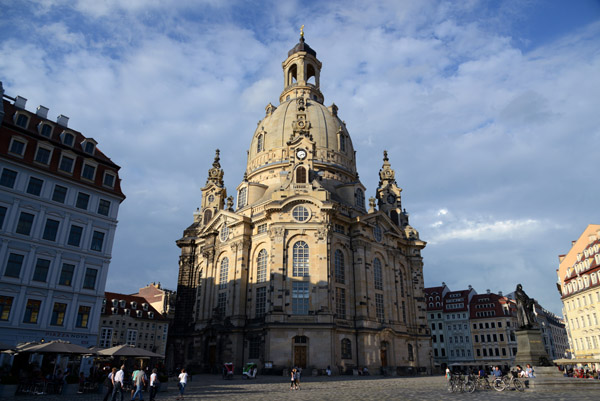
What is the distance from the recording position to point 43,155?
1361 inches

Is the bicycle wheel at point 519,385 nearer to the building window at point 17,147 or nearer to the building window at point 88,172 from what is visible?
the building window at point 88,172

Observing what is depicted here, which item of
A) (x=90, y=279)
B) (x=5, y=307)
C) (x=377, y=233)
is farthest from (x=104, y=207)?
(x=377, y=233)

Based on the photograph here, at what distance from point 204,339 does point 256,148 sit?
31.1 meters

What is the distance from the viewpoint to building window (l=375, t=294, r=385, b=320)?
5497 cm

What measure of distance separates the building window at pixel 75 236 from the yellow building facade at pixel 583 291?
207 feet

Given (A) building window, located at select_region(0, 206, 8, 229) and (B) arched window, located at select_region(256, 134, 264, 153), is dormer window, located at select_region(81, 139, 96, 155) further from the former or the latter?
(B) arched window, located at select_region(256, 134, 264, 153)

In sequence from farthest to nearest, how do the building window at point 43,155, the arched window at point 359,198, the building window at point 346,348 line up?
the arched window at point 359,198 < the building window at point 346,348 < the building window at point 43,155

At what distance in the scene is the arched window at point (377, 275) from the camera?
185ft

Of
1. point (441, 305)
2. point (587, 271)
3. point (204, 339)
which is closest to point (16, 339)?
point (204, 339)

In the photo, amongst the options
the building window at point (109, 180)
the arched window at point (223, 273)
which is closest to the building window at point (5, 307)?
the building window at point (109, 180)

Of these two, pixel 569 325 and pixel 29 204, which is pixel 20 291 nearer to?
pixel 29 204

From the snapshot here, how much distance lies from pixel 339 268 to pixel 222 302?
16.4 meters

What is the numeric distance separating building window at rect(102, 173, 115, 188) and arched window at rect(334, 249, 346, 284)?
27.6m

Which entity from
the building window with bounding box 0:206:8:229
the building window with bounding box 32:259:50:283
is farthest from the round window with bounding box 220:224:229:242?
the building window with bounding box 0:206:8:229
